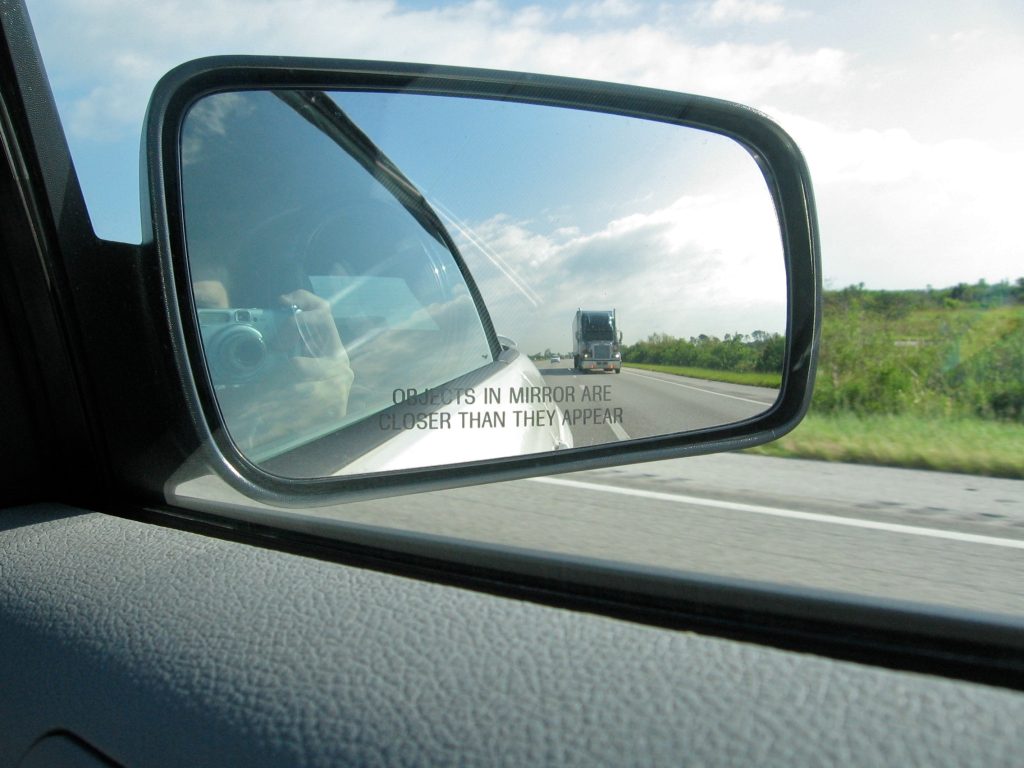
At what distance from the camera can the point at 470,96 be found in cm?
194

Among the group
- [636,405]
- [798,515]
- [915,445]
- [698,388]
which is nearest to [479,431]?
[636,405]

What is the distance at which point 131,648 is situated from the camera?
1.34 metres

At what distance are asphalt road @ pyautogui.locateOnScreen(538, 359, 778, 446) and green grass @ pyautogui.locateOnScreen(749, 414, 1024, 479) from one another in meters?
4.22

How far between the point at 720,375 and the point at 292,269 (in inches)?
69.8

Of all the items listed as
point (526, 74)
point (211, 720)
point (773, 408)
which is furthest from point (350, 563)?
point (773, 408)

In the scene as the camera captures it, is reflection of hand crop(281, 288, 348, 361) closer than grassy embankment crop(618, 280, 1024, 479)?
Yes

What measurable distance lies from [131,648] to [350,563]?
1.21 feet

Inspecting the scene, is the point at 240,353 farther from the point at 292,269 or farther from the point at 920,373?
the point at 920,373

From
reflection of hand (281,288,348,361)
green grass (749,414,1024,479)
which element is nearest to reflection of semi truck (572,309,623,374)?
reflection of hand (281,288,348,361)

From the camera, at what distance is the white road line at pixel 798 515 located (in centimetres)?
358

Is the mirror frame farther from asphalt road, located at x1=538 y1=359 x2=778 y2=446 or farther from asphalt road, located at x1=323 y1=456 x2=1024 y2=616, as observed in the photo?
asphalt road, located at x1=323 y1=456 x2=1024 y2=616

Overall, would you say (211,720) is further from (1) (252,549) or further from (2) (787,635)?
(2) (787,635)

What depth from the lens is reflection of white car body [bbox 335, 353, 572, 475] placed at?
6.68ft

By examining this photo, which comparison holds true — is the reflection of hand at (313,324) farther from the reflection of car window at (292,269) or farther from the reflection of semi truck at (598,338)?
the reflection of semi truck at (598,338)
